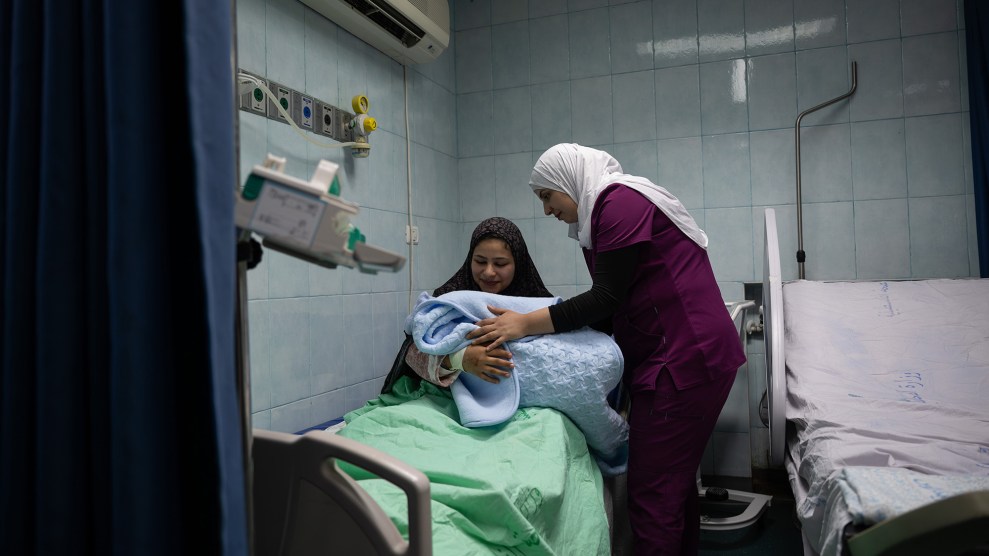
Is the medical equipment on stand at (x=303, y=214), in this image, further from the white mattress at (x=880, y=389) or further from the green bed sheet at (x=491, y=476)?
the white mattress at (x=880, y=389)

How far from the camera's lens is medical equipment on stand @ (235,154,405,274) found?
0.55 meters

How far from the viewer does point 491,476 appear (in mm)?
1224

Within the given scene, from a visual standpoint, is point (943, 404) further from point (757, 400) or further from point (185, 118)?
point (185, 118)

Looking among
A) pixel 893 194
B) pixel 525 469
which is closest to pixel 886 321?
pixel 893 194

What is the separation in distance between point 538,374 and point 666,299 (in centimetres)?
39

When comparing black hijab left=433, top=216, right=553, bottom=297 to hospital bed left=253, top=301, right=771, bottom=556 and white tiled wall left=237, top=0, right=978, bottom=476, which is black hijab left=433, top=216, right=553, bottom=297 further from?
white tiled wall left=237, top=0, right=978, bottom=476

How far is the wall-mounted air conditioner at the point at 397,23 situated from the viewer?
221cm

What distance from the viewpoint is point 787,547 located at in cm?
219

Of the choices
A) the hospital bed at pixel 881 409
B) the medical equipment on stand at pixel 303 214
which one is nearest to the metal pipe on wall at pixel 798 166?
the hospital bed at pixel 881 409

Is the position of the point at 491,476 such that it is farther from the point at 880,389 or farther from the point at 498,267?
the point at 880,389

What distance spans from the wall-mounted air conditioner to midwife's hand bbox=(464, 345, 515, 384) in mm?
1329

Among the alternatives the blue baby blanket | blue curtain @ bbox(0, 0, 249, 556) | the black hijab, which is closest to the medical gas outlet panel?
the black hijab

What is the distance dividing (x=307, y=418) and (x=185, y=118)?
1.73 m

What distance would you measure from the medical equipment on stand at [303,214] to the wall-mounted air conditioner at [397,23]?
180cm
